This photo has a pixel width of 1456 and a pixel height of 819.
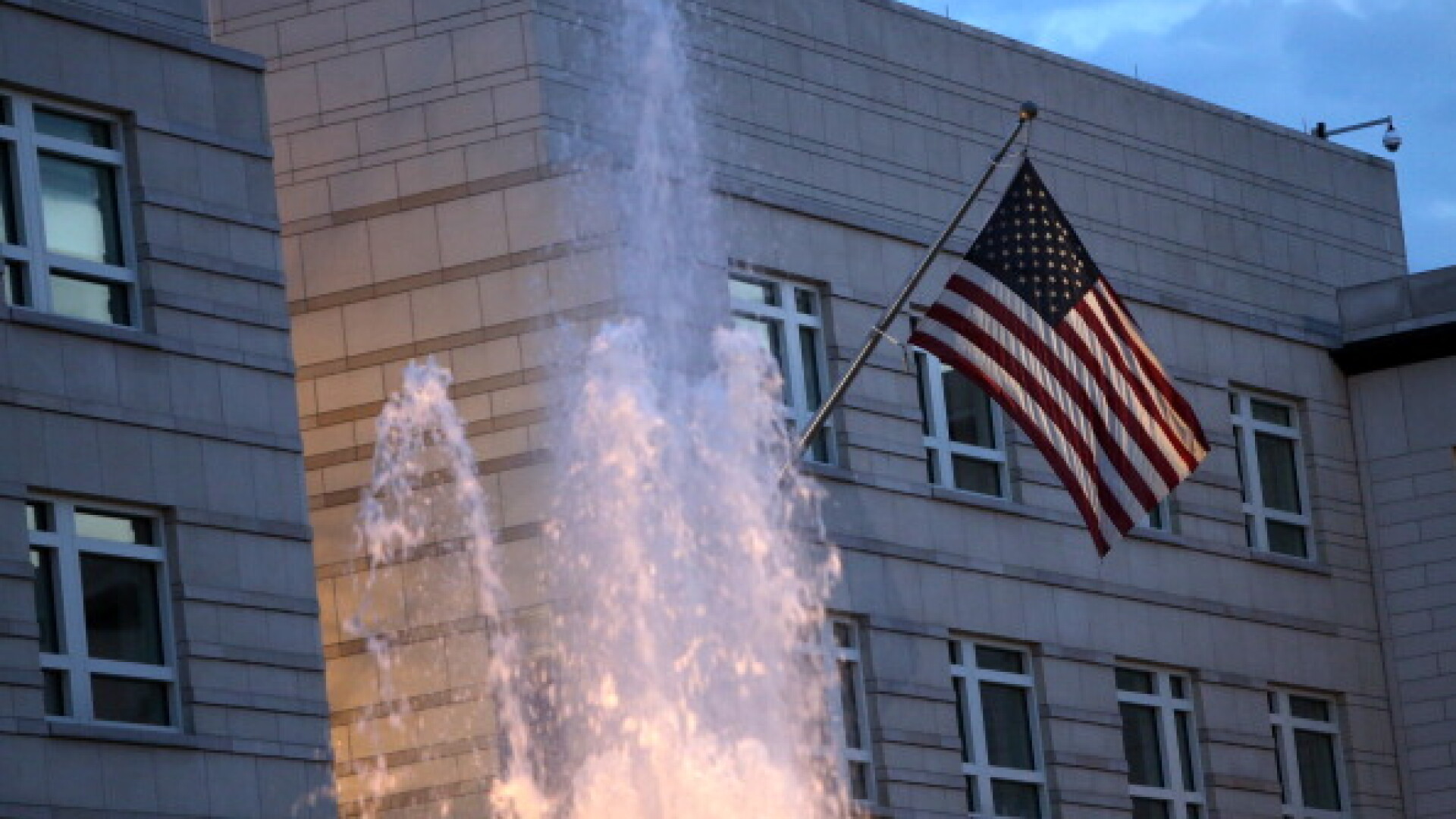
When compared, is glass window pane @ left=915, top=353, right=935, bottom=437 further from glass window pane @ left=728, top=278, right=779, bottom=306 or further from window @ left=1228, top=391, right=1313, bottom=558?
window @ left=1228, top=391, right=1313, bottom=558

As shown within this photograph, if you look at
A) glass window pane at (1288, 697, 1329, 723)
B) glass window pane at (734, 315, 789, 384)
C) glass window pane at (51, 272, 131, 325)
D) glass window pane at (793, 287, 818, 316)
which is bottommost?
glass window pane at (1288, 697, 1329, 723)

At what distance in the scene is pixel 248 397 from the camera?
1185 inches

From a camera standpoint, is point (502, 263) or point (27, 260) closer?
point (27, 260)

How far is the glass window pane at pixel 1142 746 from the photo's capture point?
39.2 m

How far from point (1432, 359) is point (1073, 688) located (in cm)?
753

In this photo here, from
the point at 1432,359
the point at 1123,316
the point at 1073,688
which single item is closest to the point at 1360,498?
the point at 1432,359

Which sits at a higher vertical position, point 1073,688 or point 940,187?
point 940,187

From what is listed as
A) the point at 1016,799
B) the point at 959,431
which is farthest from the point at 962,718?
the point at 959,431

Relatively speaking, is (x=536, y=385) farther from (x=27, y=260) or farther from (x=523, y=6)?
(x=27, y=260)

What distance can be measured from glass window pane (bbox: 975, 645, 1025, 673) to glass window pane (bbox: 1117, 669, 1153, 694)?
1.67 metres

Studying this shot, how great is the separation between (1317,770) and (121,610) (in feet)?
56.4

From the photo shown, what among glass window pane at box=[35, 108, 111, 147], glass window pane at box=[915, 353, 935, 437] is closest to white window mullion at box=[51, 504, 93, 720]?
glass window pane at box=[35, 108, 111, 147]

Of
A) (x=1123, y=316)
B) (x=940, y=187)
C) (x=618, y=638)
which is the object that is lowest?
(x=618, y=638)

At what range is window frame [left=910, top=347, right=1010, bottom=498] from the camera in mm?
37531
